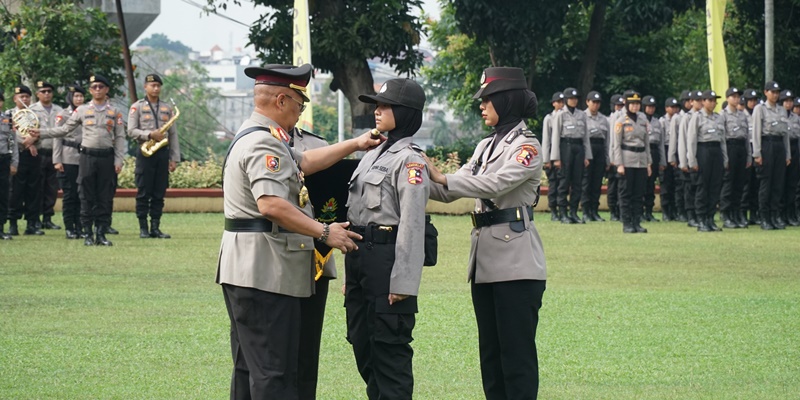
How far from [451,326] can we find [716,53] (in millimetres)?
15268

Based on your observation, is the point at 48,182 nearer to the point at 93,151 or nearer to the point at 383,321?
the point at 93,151

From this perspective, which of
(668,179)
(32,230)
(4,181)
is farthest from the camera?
(668,179)

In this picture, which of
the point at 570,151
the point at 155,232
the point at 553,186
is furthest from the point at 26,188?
the point at 570,151

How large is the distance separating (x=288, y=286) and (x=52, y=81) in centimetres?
1785

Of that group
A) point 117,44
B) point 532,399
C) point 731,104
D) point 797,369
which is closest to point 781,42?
point 731,104

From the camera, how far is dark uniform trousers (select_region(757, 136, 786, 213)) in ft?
70.5

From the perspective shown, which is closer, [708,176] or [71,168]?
[71,168]

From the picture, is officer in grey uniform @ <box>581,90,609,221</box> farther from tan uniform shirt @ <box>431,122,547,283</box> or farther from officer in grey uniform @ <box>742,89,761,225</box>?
tan uniform shirt @ <box>431,122,547,283</box>

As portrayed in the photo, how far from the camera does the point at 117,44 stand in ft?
80.2

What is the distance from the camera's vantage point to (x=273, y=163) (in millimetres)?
6246

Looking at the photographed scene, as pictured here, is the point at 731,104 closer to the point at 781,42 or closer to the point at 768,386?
the point at 781,42

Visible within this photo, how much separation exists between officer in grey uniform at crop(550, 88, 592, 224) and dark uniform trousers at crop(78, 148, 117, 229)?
8.09 meters

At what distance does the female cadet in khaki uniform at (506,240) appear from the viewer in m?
7.04

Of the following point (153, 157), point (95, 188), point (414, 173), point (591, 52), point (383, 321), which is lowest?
point (383, 321)
